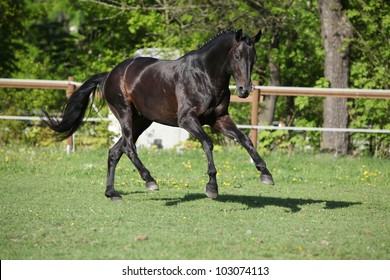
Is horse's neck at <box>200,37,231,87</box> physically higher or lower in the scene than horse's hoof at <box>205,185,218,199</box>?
higher

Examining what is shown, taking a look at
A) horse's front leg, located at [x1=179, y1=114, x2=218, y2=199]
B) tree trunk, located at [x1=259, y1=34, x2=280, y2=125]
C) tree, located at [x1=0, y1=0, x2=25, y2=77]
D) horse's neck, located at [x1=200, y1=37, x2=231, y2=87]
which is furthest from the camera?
tree, located at [x1=0, y1=0, x2=25, y2=77]

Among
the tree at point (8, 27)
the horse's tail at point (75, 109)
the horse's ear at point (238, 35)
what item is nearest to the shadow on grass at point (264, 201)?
the horse's tail at point (75, 109)

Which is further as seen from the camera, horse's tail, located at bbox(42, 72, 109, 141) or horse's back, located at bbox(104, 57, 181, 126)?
horse's tail, located at bbox(42, 72, 109, 141)

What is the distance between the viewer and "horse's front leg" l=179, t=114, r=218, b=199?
26.8ft

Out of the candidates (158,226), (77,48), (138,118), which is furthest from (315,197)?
(77,48)

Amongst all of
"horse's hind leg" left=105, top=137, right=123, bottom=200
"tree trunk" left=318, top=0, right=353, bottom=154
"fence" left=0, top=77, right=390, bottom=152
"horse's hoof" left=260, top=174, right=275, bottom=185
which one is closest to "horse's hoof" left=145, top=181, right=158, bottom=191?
"horse's hind leg" left=105, top=137, right=123, bottom=200

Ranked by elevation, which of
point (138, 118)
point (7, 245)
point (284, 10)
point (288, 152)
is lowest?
point (288, 152)

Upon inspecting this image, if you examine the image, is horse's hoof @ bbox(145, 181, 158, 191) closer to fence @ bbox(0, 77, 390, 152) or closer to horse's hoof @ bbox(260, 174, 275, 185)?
horse's hoof @ bbox(260, 174, 275, 185)

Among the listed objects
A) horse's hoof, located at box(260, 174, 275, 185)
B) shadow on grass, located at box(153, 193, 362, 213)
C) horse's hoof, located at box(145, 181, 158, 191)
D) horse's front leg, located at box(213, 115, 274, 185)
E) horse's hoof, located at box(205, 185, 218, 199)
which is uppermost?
horse's front leg, located at box(213, 115, 274, 185)

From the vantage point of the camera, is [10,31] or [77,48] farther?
[77,48]

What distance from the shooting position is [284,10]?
1758 cm

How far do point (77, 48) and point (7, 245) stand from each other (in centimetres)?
2001

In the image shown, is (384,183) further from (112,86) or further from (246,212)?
(112,86)
